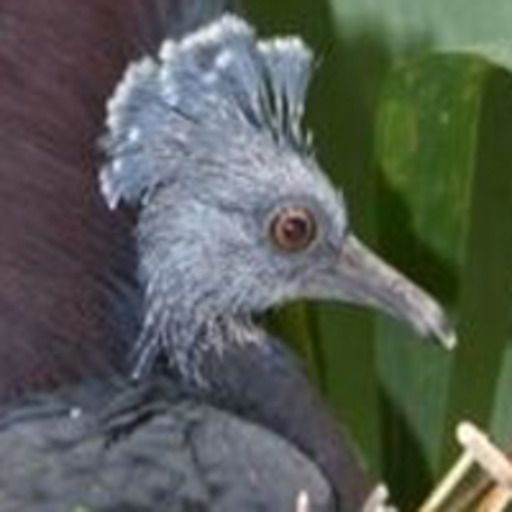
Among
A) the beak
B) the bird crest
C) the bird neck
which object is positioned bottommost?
the bird neck

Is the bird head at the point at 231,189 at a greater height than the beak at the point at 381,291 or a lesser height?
greater

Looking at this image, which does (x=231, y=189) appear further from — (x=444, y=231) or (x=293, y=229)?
(x=444, y=231)

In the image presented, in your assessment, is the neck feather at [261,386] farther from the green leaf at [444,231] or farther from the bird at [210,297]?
the green leaf at [444,231]

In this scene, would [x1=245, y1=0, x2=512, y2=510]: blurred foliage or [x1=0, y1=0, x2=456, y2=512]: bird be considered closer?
[x1=0, y1=0, x2=456, y2=512]: bird

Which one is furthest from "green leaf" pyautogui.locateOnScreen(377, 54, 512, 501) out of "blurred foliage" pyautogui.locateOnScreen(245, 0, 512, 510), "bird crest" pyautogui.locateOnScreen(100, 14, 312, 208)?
"bird crest" pyautogui.locateOnScreen(100, 14, 312, 208)

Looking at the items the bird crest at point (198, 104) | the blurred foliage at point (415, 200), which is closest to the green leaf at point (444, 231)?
the blurred foliage at point (415, 200)

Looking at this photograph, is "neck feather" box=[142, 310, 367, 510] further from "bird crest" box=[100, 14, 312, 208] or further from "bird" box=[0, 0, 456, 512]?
"bird crest" box=[100, 14, 312, 208]
